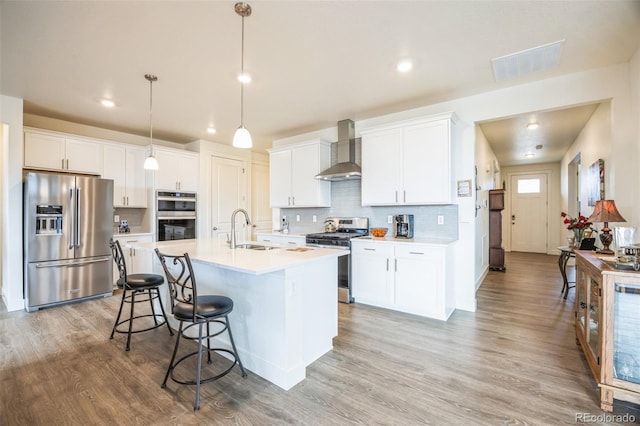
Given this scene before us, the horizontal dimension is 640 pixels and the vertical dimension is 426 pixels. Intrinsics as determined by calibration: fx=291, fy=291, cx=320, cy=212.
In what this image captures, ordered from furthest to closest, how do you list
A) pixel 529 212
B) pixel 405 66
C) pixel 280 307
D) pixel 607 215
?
pixel 529 212, pixel 405 66, pixel 607 215, pixel 280 307

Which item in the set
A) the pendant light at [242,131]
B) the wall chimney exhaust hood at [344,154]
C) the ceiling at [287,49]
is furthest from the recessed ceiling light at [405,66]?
the wall chimney exhaust hood at [344,154]

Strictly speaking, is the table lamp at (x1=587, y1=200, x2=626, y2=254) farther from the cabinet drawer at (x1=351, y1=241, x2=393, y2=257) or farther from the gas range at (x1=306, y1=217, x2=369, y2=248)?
the gas range at (x1=306, y1=217, x2=369, y2=248)

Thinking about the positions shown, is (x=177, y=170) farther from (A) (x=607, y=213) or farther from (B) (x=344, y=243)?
(A) (x=607, y=213)

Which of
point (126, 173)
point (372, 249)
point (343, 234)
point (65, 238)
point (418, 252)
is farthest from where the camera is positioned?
point (126, 173)

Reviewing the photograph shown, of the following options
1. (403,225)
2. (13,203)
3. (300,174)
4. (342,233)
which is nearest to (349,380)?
(403,225)

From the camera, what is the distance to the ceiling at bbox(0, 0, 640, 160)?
209 cm

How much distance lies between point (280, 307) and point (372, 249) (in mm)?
1957

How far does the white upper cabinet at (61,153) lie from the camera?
3961mm

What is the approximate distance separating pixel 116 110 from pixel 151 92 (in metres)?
1.02

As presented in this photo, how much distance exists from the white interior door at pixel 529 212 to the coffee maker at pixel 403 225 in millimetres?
6692

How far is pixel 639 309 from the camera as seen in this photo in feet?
5.74

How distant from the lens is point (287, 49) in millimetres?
2596

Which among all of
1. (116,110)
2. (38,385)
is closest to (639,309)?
(38,385)

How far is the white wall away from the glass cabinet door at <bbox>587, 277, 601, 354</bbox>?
19.6ft
